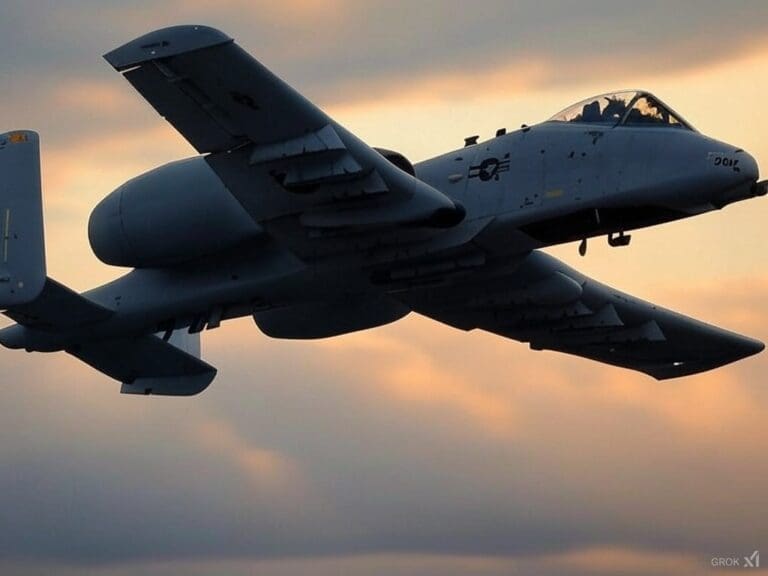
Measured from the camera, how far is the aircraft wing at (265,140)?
158ft

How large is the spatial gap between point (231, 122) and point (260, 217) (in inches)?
136

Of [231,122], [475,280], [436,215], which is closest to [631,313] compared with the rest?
[475,280]

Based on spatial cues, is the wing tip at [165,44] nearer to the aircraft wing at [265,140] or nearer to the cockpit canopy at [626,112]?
the aircraft wing at [265,140]

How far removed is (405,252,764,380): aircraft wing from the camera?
58156mm

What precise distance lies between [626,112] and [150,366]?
15874 mm

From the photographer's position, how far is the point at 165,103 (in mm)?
49406

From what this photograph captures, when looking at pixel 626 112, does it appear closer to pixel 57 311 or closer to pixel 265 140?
pixel 265 140

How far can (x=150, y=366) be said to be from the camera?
2389 inches

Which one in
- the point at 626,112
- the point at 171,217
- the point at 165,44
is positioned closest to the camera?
the point at 165,44

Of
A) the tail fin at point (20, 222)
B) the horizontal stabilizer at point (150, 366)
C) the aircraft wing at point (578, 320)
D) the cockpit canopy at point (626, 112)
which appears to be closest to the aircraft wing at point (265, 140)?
the cockpit canopy at point (626, 112)

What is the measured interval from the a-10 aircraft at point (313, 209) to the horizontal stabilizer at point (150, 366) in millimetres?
331

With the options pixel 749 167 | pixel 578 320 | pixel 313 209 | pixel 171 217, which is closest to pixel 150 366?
pixel 171 217

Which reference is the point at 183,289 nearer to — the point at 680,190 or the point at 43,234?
the point at 43,234

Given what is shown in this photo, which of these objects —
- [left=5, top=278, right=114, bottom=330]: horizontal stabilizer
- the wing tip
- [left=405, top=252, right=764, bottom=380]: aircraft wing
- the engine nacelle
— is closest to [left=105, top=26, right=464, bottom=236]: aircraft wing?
the wing tip
